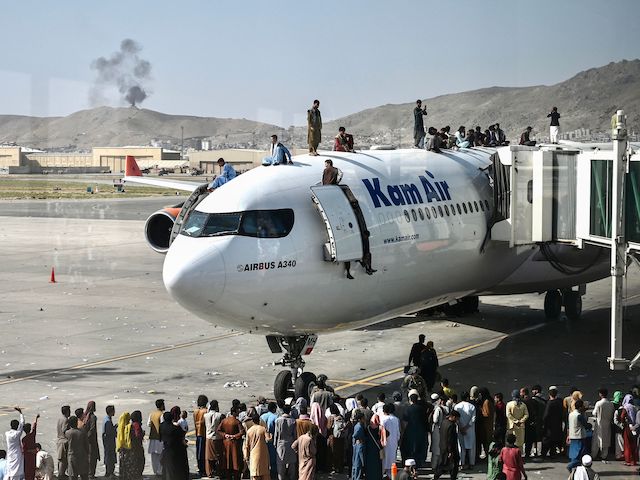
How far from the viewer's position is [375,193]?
74.0ft

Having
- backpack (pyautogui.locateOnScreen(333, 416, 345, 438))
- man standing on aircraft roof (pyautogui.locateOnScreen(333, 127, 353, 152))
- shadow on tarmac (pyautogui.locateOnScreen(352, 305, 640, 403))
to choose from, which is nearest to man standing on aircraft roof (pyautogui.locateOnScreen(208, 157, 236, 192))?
man standing on aircraft roof (pyautogui.locateOnScreen(333, 127, 353, 152))

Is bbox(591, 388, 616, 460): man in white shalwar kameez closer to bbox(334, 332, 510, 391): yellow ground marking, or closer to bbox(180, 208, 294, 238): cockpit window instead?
bbox(334, 332, 510, 391): yellow ground marking

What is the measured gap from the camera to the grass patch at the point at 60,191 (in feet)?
360

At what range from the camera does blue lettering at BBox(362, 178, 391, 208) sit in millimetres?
22370

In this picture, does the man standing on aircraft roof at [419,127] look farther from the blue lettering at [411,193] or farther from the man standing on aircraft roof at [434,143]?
the blue lettering at [411,193]

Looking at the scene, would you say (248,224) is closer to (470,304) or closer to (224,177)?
(224,177)

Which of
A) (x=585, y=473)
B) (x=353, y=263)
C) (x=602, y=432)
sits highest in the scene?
(x=353, y=263)

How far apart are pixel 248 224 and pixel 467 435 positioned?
5923 mm

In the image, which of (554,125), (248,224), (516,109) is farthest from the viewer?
(516,109)

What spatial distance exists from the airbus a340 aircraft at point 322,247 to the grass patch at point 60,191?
284ft

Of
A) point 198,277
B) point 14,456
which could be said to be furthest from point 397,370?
point 14,456

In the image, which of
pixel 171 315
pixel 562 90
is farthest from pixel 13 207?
pixel 562 90

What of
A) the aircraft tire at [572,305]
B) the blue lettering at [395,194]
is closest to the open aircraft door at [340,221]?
the blue lettering at [395,194]

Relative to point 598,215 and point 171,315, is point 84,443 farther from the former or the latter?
point 171,315
